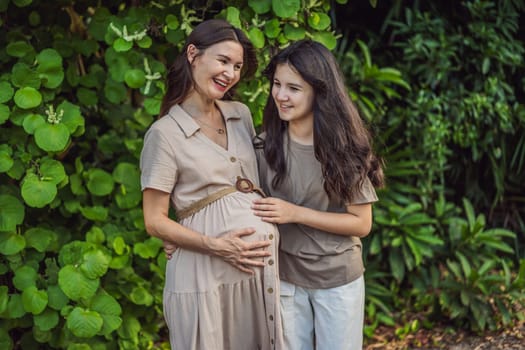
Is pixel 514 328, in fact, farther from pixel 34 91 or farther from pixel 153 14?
pixel 34 91

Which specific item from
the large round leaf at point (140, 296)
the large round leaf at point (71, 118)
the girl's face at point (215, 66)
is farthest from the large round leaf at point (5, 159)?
the girl's face at point (215, 66)

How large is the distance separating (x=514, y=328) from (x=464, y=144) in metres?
1.14

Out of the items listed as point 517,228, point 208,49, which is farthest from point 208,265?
point 517,228

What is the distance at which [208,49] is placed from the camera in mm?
2223

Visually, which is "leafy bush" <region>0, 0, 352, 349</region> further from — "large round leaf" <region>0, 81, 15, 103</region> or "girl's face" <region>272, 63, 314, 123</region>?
"girl's face" <region>272, 63, 314, 123</region>

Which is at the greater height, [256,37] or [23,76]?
[256,37]

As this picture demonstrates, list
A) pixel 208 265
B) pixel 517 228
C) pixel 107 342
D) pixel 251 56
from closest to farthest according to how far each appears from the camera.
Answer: pixel 208 265 < pixel 251 56 < pixel 107 342 < pixel 517 228

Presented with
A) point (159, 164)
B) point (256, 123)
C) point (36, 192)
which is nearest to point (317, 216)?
point (159, 164)

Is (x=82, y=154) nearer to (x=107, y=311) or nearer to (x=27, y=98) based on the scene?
(x=27, y=98)

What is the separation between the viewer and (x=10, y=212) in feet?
9.70

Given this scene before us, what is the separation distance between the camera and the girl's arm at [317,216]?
223 centimetres

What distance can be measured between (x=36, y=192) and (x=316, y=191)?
3.95ft

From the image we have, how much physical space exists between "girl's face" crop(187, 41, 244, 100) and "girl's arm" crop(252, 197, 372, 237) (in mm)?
398

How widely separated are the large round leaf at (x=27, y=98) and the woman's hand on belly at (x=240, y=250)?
3.77 ft
